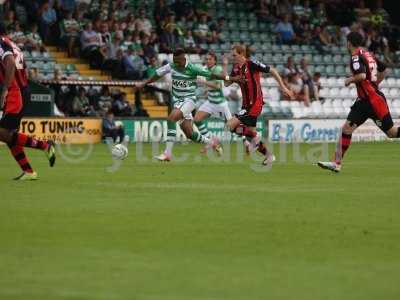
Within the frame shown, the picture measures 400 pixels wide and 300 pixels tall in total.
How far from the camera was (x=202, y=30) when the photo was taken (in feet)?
A: 125

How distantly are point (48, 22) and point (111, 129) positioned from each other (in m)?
4.42

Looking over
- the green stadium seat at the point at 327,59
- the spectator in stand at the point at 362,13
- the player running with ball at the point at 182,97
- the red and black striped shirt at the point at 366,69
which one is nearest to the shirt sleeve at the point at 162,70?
the player running with ball at the point at 182,97

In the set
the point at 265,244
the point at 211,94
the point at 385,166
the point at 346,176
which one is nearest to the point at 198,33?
the point at 211,94

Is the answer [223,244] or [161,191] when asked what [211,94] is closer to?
[161,191]

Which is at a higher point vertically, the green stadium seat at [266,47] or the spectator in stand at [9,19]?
the spectator in stand at [9,19]

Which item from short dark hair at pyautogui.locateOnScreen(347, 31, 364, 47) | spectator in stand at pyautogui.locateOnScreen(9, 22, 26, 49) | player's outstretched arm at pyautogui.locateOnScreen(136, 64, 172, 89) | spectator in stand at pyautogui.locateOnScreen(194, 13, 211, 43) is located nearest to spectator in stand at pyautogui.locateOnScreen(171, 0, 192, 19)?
spectator in stand at pyautogui.locateOnScreen(194, 13, 211, 43)

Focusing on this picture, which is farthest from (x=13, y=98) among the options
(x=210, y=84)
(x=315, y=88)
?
(x=315, y=88)

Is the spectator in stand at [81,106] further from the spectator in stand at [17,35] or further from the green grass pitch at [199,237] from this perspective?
the green grass pitch at [199,237]

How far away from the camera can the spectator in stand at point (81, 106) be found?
106ft

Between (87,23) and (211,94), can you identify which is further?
(87,23)

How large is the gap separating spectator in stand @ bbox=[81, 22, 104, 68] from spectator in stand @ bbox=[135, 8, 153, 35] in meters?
1.76

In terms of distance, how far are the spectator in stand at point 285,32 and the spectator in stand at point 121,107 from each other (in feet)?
31.2

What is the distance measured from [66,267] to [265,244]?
2.13 metres

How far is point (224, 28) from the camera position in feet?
131
